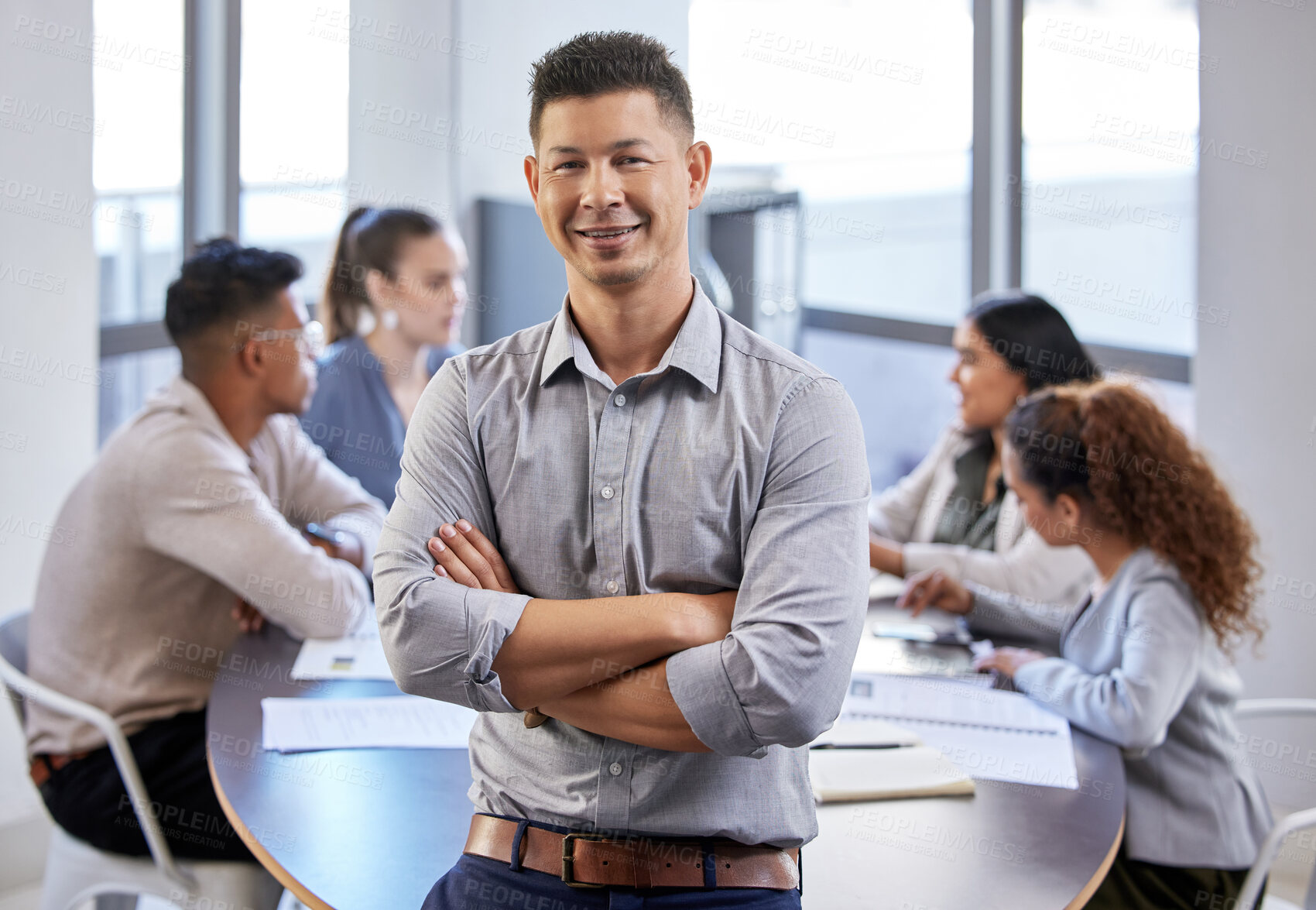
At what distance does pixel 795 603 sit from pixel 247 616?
1465mm

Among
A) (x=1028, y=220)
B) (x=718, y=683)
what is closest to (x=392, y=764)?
(x=718, y=683)

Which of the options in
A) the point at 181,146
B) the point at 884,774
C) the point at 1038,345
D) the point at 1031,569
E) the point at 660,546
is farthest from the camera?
the point at 181,146

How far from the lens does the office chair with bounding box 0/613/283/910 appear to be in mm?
1835

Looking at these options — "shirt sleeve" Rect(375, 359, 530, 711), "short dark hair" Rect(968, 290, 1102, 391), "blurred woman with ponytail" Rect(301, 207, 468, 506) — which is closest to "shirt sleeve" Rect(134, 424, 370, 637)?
"shirt sleeve" Rect(375, 359, 530, 711)

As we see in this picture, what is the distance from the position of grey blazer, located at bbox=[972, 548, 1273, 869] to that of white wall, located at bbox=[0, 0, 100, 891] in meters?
2.59

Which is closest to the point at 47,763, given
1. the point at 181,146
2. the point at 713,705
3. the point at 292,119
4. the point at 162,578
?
the point at 162,578

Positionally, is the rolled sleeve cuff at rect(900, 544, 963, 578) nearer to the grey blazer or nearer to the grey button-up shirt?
the grey blazer

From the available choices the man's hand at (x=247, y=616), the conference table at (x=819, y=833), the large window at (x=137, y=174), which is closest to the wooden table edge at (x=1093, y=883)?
the conference table at (x=819, y=833)

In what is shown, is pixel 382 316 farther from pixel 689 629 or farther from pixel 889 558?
pixel 689 629

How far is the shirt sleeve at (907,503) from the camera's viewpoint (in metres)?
3.07

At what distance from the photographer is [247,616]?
7.28ft

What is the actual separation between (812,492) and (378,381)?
230 centimetres

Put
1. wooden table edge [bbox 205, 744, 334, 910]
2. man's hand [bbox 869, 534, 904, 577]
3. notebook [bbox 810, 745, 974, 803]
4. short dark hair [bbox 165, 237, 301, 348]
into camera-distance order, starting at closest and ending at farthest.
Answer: wooden table edge [bbox 205, 744, 334, 910]
notebook [bbox 810, 745, 974, 803]
short dark hair [bbox 165, 237, 301, 348]
man's hand [bbox 869, 534, 904, 577]

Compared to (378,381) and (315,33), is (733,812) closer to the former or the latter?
(378,381)
